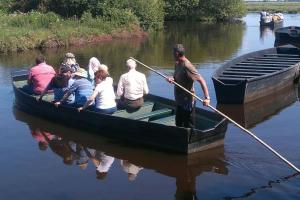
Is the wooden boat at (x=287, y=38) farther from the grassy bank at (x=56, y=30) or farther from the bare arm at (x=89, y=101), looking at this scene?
the bare arm at (x=89, y=101)

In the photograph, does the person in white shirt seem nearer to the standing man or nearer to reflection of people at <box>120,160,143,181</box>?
the standing man

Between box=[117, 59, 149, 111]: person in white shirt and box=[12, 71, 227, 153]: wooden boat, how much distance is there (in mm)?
266

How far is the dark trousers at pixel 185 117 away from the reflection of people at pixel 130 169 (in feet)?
3.81

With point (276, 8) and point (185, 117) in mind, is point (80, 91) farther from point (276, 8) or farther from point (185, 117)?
point (276, 8)

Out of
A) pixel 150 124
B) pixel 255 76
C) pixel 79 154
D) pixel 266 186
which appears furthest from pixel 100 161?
pixel 255 76

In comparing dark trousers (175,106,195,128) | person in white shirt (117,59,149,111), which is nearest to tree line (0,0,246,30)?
person in white shirt (117,59,149,111)

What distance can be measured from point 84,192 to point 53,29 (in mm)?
23695

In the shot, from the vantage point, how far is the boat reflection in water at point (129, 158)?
8469 millimetres

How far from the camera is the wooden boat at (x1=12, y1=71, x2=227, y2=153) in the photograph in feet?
29.9

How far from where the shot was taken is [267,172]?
330 inches

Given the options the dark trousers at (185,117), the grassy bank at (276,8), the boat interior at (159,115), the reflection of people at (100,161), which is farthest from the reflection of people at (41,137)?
the grassy bank at (276,8)

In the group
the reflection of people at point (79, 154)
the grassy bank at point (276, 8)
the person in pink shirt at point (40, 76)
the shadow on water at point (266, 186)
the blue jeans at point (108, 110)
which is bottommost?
the reflection of people at point (79, 154)

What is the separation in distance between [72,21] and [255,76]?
21676mm

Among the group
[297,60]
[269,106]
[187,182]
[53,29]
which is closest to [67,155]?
[187,182]
